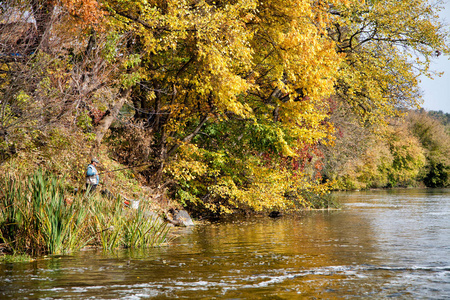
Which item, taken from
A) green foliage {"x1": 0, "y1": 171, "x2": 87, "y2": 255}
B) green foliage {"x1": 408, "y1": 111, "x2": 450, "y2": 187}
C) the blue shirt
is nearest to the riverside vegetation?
green foliage {"x1": 0, "y1": 171, "x2": 87, "y2": 255}

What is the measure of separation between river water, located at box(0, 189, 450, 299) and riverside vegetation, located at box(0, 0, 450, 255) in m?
1.53

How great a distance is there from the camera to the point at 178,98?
63.0ft

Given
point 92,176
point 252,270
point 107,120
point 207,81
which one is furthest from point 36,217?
point 207,81

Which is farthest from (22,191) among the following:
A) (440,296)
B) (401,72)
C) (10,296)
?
(401,72)

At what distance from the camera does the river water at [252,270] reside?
7.19 metres

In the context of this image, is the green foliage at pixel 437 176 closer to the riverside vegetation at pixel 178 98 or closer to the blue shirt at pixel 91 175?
the riverside vegetation at pixel 178 98

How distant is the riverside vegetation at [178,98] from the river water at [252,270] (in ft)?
5.03

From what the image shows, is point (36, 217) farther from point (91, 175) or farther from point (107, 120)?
point (107, 120)

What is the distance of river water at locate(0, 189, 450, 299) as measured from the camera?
7.19 metres

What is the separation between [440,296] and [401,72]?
59.6 feet

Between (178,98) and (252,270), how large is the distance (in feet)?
36.6

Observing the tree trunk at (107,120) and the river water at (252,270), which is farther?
the tree trunk at (107,120)

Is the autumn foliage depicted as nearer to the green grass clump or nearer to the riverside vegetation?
the riverside vegetation

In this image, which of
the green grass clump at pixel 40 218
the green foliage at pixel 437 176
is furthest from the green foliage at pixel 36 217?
the green foliage at pixel 437 176
